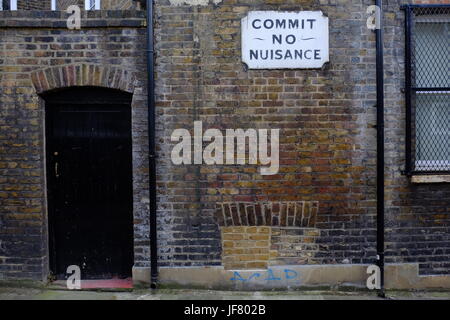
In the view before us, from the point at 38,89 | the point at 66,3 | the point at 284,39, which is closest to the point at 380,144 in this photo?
the point at 284,39

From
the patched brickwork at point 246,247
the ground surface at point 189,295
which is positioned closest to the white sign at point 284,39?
the patched brickwork at point 246,247

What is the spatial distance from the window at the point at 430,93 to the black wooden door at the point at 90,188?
3.65 m

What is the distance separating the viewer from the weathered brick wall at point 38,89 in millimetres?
4703

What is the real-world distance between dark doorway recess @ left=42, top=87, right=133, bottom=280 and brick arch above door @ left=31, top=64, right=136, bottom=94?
0.61ft

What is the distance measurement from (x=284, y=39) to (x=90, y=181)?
3035mm

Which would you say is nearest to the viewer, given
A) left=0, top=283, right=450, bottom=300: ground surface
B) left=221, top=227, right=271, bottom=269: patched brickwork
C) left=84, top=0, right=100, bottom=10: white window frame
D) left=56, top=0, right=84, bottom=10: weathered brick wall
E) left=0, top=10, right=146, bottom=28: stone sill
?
left=0, top=283, right=450, bottom=300: ground surface

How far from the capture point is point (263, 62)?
4.71m

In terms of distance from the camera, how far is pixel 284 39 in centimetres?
469

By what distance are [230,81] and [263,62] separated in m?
0.46

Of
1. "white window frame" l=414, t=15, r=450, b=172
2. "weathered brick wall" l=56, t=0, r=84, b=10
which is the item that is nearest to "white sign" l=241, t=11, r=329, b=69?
"white window frame" l=414, t=15, r=450, b=172

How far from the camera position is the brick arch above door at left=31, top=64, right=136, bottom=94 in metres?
4.70

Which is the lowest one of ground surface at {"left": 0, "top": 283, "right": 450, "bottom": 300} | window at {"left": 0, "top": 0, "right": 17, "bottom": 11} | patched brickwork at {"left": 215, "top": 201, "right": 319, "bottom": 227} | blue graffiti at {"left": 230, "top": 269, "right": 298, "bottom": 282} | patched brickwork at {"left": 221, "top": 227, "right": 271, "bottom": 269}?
ground surface at {"left": 0, "top": 283, "right": 450, "bottom": 300}

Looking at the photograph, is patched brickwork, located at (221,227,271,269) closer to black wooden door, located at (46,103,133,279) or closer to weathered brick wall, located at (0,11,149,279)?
weathered brick wall, located at (0,11,149,279)

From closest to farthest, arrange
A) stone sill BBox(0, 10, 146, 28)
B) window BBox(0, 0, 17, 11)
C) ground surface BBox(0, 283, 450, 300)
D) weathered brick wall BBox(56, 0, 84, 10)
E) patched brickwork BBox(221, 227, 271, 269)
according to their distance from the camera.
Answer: ground surface BBox(0, 283, 450, 300)
stone sill BBox(0, 10, 146, 28)
patched brickwork BBox(221, 227, 271, 269)
window BBox(0, 0, 17, 11)
weathered brick wall BBox(56, 0, 84, 10)
